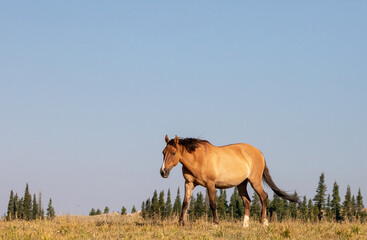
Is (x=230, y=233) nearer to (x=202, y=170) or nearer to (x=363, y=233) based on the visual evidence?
(x=202, y=170)

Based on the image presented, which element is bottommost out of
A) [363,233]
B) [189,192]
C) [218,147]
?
[363,233]

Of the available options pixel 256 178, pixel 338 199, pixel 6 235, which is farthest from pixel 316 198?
pixel 6 235

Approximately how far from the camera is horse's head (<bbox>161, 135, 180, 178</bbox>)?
634 inches

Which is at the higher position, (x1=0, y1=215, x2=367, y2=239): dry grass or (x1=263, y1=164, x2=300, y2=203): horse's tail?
(x1=263, y1=164, x2=300, y2=203): horse's tail

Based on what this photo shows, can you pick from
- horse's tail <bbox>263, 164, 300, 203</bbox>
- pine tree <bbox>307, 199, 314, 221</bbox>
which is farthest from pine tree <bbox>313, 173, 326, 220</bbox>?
horse's tail <bbox>263, 164, 300, 203</bbox>

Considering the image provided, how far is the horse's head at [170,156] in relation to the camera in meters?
16.1

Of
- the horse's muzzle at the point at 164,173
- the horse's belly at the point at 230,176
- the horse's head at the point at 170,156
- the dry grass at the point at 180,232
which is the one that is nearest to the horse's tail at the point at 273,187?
the horse's belly at the point at 230,176

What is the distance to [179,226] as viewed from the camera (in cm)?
1578

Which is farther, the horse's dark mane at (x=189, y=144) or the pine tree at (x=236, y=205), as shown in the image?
the pine tree at (x=236, y=205)

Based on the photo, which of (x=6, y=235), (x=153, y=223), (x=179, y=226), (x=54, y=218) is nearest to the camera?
(x=6, y=235)

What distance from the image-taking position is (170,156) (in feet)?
53.4

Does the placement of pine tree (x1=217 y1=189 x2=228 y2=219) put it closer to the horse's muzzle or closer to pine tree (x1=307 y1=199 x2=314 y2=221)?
pine tree (x1=307 y1=199 x2=314 y2=221)

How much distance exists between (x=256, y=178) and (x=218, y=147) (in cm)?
→ 185

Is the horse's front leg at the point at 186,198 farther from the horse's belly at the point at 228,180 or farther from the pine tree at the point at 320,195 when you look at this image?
the pine tree at the point at 320,195
